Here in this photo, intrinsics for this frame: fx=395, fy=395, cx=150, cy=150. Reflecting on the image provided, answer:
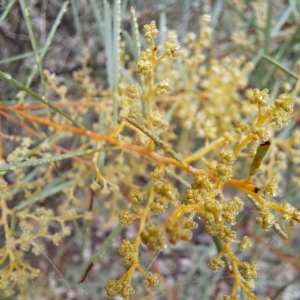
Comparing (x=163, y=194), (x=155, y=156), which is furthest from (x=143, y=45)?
(x=163, y=194)

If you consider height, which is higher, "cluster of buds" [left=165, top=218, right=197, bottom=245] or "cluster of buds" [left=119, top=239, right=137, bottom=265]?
"cluster of buds" [left=165, top=218, right=197, bottom=245]

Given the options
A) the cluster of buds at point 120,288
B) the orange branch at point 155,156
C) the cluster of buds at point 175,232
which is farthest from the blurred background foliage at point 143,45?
the cluster of buds at point 175,232

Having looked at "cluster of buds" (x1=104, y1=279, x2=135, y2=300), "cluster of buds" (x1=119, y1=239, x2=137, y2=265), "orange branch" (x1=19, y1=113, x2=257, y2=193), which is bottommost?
"cluster of buds" (x1=104, y1=279, x2=135, y2=300)

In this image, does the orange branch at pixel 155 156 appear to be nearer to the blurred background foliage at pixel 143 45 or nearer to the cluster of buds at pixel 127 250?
the cluster of buds at pixel 127 250

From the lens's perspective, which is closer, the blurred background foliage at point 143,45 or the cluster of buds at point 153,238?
the cluster of buds at point 153,238

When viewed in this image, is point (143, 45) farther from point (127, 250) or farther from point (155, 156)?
point (127, 250)

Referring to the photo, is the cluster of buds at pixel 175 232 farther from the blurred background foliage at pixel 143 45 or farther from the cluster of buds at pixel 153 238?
the blurred background foliage at pixel 143 45

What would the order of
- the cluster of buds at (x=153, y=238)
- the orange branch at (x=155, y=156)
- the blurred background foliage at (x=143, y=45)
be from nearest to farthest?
the cluster of buds at (x=153, y=238) < the orange branch at (x=155, y=156) < the blurred background foliage at (x=143, y=45)

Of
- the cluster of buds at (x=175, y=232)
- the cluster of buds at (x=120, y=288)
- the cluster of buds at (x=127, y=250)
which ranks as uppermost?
the cluster of buds at (x=175, y=232)

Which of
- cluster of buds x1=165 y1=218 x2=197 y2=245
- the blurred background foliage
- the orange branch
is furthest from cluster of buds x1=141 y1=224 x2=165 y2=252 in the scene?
the blurred background foliage

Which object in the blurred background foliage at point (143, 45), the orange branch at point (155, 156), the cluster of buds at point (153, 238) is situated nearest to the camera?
the cluster of buds at point (153, 238)

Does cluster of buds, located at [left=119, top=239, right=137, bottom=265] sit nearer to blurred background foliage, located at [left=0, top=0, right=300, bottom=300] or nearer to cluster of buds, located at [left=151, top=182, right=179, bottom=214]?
cluster of buds, located at [left=151, top=182, right=179, bottom=214]

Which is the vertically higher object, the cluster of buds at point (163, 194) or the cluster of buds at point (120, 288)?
the cluster of buds at point (163, 194)
